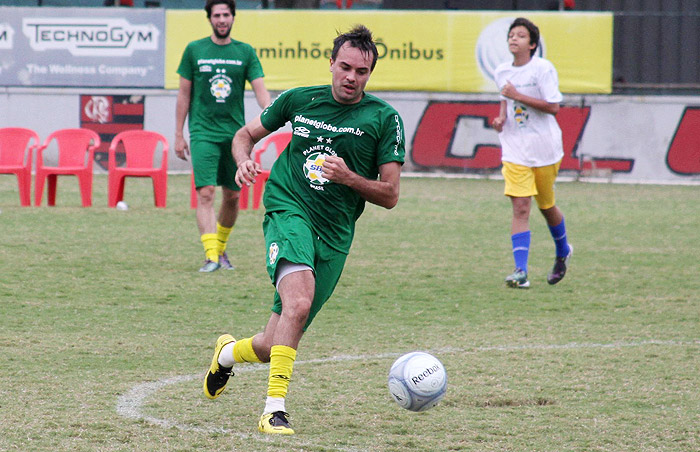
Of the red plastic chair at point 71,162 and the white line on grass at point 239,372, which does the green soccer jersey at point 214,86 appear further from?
the red plastic chair at point 71,162

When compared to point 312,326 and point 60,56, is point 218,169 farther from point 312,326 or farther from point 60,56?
point 60,56

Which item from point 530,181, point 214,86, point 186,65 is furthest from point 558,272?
point 186,65

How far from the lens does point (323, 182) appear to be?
17.4 ft

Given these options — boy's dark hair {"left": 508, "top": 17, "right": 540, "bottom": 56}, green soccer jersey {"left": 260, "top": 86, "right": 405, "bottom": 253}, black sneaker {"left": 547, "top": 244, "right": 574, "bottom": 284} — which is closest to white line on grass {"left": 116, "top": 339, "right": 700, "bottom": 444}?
green soccer jersey {"left": 260, "top": 86, "right": 405, "bottom": 253}

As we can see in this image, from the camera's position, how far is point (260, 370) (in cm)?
635

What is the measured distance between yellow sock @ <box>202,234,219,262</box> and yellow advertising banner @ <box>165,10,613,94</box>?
391 inches

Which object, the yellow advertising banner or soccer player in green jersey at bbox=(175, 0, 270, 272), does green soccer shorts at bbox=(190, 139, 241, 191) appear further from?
the yellow advertising banner

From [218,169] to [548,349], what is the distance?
407 cm

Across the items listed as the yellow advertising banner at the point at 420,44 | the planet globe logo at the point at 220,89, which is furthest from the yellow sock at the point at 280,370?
the yellow advertising banner at the point at 420,44

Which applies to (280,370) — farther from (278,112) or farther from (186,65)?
(186,65)

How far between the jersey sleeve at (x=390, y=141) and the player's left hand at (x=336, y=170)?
0.29 m

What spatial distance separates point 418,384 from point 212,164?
5186mm

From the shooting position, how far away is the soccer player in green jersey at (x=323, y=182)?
17.0 feet

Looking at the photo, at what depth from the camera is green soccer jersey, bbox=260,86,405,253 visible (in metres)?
5.30
